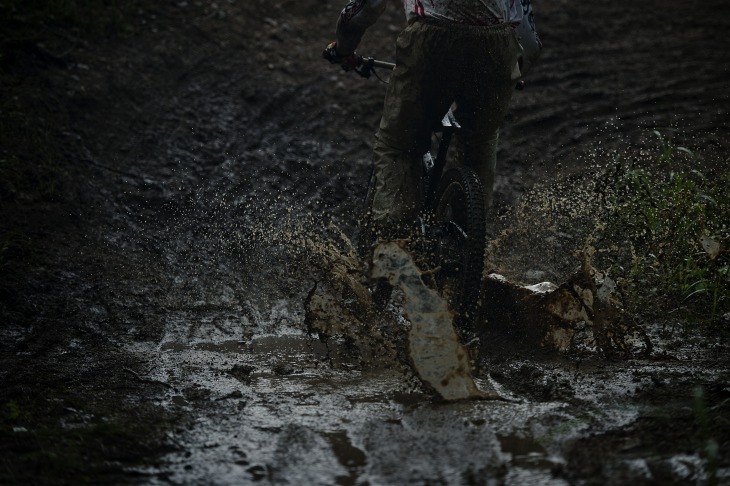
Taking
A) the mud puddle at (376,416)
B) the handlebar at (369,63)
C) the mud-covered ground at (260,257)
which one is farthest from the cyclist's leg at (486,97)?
the mud puddle at (376,416)

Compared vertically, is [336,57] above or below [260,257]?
above

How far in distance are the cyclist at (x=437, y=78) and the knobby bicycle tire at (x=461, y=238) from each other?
0.58 feet

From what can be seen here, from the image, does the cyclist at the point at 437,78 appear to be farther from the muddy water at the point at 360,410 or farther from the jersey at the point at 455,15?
the muddy water at the point at 360,410

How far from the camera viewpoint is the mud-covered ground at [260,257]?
268 cm

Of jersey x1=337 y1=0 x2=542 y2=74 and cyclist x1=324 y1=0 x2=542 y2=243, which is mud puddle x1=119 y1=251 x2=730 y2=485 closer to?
cyclist x1=324 y1=0 x2=542 y2=243

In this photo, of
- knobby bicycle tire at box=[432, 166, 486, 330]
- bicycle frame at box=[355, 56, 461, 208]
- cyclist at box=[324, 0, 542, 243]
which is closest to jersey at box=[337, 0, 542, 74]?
cyclist at box=[324, 0, 542, 243]

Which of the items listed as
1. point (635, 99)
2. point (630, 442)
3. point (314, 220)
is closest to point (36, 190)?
point (314, 220)

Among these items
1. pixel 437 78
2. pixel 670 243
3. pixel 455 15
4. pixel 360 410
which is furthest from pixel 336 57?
pixel 670 243

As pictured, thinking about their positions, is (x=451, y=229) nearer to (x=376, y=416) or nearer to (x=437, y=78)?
(x=437, y=78)

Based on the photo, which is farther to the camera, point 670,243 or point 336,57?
point 670,243

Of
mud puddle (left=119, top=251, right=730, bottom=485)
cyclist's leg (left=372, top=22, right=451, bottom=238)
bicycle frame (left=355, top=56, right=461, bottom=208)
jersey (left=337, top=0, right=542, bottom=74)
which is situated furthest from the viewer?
bicycle frame (left=355, top=56, right=461, bottom=208)

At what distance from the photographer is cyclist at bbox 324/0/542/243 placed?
3799 mm

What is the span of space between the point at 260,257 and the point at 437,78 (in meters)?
2.37

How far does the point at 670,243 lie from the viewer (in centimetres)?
472
